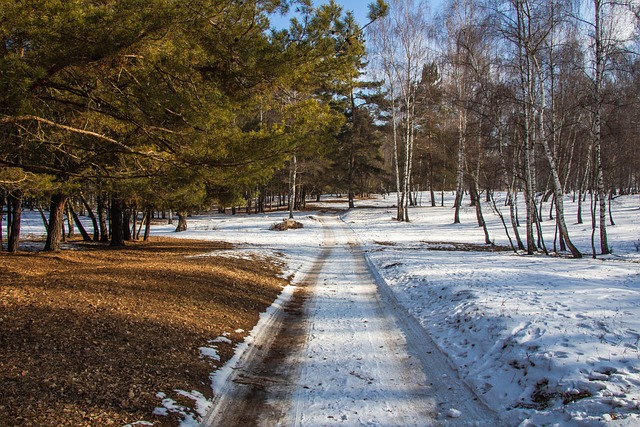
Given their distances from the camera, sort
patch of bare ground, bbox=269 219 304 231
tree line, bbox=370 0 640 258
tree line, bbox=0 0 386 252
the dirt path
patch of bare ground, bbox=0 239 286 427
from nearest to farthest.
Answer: patch of bare ground, bbox=0 239 286 427 → the dirt path → tree line, bbox=0 0 386 252 → tree line, bbox=370 0 640 258 → patch of bare ground, bbox=269 219 304 231

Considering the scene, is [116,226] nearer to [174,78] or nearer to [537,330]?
[174,78]

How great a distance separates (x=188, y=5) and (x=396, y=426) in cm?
609

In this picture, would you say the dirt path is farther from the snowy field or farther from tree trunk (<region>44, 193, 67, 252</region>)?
A: tree trunk (<region>44, 193, 67, 252</region>)

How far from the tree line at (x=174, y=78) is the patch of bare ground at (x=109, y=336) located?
2.23 metres

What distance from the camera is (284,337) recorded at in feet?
19.8

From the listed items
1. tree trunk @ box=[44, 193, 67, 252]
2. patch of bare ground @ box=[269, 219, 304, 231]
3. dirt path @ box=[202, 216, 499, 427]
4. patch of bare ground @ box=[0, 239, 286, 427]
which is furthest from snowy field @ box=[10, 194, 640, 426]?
patch of bare ground @ box=[269, 219, 304, 231]

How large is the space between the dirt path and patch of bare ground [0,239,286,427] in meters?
0.55

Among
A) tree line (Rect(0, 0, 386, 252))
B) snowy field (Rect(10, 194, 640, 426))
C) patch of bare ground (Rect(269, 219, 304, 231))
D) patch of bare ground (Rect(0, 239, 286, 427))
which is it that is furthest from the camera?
patch of bare ground (Rect(269, 219, 304, 231))

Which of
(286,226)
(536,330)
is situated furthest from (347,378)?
(286,226)

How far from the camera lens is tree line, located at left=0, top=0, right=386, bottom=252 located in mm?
5016

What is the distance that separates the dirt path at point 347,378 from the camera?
12.0 feet

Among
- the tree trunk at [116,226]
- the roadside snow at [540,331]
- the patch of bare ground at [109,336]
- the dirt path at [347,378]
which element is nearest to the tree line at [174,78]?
the patch of bare ground at [109,336]

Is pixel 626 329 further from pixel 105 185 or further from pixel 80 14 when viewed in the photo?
pixel 105 185

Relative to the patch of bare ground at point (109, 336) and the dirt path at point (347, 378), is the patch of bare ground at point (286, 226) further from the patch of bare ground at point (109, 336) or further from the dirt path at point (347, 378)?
the dirt path at point (347, 378)
